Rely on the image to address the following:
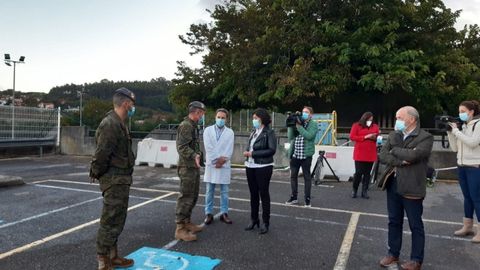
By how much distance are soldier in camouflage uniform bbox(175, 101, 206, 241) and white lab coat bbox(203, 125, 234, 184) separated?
412mm

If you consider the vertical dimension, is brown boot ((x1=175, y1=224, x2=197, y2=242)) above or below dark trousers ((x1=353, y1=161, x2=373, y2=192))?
below

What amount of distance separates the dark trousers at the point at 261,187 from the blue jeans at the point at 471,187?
2676mm

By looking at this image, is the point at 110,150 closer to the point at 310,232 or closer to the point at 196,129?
the point at 196,129

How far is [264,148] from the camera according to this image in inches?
221

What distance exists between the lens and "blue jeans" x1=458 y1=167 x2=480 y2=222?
17.0 ft

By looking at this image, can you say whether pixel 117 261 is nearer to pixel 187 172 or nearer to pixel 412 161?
pixel 187 172

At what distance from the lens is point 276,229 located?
19.1 feet

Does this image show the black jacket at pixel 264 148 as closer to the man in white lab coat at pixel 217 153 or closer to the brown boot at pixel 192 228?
the man in white lab coat at pixel 217 153

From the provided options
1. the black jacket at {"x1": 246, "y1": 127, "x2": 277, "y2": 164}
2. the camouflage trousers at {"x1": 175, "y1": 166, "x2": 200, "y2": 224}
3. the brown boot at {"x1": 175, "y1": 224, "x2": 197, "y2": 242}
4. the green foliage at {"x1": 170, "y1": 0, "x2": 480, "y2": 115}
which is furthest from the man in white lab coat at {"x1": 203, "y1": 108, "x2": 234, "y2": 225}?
the green foliage at {"x1": 170, "y1": 0, "x2": 480, "y2": 115}

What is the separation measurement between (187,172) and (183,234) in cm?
83

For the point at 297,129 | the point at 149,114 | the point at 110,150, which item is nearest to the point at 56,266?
the point at 110,150

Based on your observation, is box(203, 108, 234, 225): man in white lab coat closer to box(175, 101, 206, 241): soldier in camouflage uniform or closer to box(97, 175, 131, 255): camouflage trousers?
box(175, 101, 206, 241): soldier in camouflage uniform

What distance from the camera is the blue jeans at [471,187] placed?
5.19 m

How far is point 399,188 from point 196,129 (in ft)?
9.27
